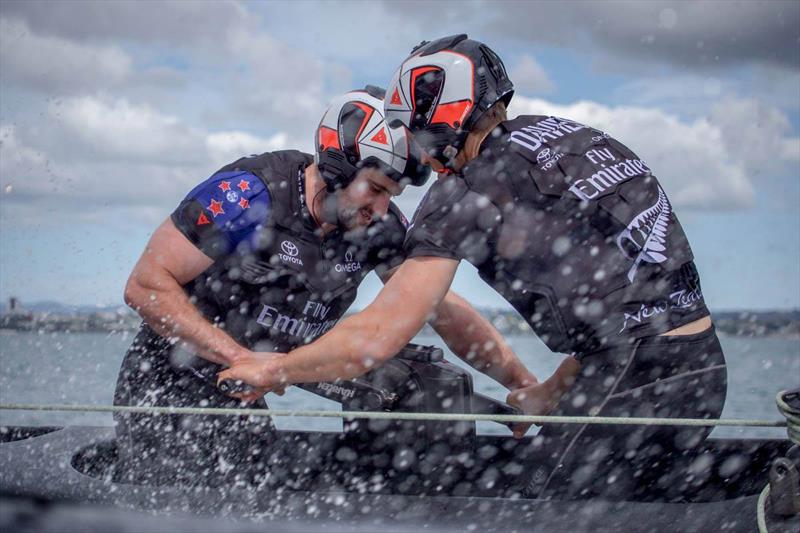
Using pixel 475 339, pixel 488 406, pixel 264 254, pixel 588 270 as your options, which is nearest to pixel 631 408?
pixel 588 270

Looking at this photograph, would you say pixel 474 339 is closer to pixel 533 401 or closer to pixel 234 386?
pixel 533 401

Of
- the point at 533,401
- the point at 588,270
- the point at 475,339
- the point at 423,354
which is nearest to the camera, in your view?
the point at 588,270

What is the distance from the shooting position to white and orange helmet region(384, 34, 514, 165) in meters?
3.37

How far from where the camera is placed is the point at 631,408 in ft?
10.5

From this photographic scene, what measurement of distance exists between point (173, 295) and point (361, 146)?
3.85 feet

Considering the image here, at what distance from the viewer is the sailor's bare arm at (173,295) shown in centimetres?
415

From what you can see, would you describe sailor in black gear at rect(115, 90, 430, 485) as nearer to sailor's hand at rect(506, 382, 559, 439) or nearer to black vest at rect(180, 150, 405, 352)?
black vest at rect(180, 150, 405, 352)

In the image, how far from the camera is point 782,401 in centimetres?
283

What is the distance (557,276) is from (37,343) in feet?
301

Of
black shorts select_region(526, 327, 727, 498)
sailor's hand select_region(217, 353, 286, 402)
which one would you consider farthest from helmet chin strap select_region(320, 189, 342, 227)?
black shorts select_region(526, 327, 727, 498)

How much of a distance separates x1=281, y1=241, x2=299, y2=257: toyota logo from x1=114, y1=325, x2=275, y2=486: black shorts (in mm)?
713

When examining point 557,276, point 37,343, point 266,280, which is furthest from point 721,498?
point 37,343

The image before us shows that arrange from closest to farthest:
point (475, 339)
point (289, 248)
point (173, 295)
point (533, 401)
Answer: point (533, 401)
point (173, 295)
point (289, 248)
point (475, 339)

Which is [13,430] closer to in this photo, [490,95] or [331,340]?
[331,340]
